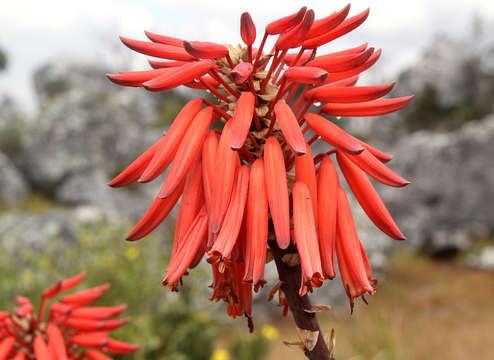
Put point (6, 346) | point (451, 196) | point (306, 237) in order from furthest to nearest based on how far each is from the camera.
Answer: point (451, 196)
point (6, 346)
point (306, 237)

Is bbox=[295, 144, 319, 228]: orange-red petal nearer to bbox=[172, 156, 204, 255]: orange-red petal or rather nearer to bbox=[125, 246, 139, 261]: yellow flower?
bbox=[172, 156, 204, 255]: orange-red petal

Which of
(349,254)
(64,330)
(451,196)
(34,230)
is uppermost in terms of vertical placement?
(349,254)

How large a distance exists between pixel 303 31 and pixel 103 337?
1.42 m

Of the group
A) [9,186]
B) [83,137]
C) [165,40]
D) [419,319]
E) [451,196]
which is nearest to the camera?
[165,40]

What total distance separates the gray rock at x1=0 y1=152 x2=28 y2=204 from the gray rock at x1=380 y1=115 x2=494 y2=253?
543 inches

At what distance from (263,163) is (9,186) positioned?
1990cm

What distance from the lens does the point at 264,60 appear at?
55.6 inches

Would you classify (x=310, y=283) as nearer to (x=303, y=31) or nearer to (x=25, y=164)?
(x=303, y=31)

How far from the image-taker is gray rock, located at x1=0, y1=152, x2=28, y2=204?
1875 centimetres

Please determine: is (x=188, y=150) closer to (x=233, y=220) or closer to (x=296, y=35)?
(x=233, y=220)

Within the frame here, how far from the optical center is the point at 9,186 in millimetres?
18875

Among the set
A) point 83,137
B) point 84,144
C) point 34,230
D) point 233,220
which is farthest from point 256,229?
point 83,137

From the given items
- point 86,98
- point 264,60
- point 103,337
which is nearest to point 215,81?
point 264,60

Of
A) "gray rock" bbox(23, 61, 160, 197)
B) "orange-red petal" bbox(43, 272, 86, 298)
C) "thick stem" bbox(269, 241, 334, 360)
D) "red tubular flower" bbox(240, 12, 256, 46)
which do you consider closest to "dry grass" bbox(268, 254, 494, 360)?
"orange-red petal" bbox(43, 272, 86, 298)
